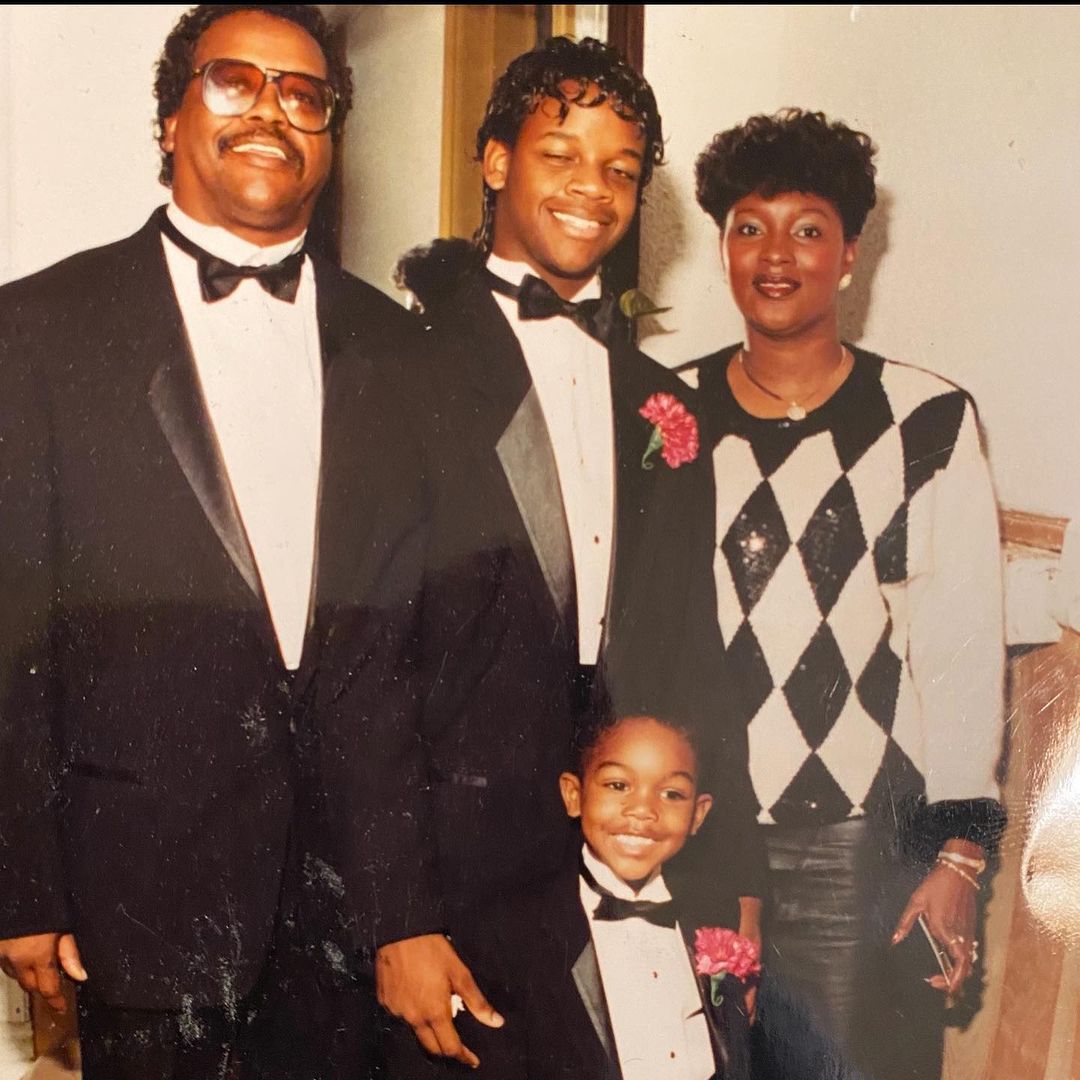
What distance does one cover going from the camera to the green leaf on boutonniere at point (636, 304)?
4.97 feet

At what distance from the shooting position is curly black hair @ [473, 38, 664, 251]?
57.8 inches

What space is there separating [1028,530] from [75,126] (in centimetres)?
122

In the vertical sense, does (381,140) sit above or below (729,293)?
above

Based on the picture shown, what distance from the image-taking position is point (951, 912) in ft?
4.95

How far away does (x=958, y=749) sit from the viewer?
1508 millimetres

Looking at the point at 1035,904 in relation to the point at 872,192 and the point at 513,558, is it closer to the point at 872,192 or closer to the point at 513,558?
the point at 513,558

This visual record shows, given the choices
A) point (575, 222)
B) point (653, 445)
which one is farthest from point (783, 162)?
point (653, 445)

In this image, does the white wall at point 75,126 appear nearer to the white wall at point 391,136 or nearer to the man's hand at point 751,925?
the white wall at point 391,136

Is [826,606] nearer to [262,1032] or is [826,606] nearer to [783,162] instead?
[783,162]

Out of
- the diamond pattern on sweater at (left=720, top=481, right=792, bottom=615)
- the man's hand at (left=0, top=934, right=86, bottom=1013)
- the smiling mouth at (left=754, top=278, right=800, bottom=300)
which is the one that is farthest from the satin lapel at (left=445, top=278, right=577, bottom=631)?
the man's hand at (left=0, top=934, right=86, bottom=1013)

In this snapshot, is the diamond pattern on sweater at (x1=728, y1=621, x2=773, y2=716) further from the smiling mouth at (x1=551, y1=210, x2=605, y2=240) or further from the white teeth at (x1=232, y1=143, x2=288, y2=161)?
the white teeth at (x1=232, y1=143, x2=288, y2=161)

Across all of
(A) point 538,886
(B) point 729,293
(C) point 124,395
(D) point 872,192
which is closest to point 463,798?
(A) point 538,886

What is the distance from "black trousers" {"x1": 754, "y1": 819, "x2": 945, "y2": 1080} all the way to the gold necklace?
50 cm

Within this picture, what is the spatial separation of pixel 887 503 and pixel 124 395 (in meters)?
0.90
